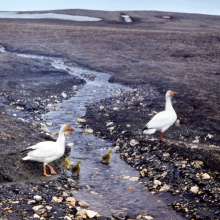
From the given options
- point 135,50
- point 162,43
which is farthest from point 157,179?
point 162,43

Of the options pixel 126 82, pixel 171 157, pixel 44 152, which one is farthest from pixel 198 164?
pixel 126 82

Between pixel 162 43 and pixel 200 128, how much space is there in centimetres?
2482

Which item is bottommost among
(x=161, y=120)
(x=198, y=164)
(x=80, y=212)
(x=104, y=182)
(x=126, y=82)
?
(x=104, y=182)

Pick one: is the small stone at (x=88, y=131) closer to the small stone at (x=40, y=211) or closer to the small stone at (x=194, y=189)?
the small stone at (x=194, y=189)

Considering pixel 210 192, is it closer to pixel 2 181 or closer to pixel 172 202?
pixel 172 202

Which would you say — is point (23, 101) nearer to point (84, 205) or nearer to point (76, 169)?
point (76, 169)

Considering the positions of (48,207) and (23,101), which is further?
(23,101)

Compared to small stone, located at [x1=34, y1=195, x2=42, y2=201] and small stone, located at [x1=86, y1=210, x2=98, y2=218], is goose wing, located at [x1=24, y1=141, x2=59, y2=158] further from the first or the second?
small stone, located at [x1=86, y1=210, x2=98, y2=218]

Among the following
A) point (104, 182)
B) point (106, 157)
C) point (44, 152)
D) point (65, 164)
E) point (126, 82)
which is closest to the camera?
point (44, 152)

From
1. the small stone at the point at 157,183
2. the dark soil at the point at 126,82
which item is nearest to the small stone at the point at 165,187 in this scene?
the small stone at the point at 157,183

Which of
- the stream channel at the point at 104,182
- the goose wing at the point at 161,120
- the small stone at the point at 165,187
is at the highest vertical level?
the goose wing at the point at 161,120

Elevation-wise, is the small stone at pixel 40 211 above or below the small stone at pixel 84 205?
above

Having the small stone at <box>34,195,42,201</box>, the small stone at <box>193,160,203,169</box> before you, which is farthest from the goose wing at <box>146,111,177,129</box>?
the small stone at <box>34,195,42,201</box>

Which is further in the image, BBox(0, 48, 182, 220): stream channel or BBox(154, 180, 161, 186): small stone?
BBox(154, 180, 161, 186): small stone
